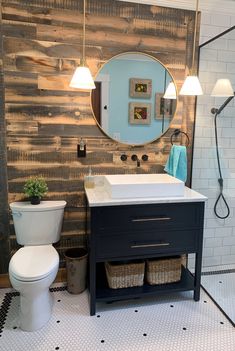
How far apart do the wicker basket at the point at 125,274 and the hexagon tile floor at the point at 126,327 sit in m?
0.18

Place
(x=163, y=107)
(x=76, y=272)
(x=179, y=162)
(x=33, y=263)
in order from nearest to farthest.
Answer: (x=33, y=263) < (x=76, y=272) < (x=179, y=162) < (x=163, y=107)

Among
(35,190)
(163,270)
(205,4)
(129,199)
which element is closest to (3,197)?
(35,190)

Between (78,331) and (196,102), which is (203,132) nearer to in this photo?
(196,102)

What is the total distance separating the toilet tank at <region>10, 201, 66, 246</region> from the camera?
7.47 feet

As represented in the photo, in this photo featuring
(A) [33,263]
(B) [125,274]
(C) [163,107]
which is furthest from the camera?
(C) [163,107]

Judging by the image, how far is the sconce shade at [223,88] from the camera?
2510mm

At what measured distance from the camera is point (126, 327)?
2.04 meters

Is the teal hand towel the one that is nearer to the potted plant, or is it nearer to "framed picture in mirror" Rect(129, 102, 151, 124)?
"framed picture in mirror" Rect(129, 102, 151, 124)

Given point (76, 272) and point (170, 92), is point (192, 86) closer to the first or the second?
point (170, 92)

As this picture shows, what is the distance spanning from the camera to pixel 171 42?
2531 millimetres

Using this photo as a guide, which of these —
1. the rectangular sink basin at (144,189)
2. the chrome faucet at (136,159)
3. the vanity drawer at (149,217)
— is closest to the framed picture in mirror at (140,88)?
the chrome faucet at (136,159)

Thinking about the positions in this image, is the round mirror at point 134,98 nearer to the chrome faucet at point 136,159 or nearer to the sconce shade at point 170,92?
the sconce shade at point 170,92

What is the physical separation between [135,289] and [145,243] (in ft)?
1.40

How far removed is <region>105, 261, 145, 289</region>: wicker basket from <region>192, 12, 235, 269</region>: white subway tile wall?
2.95 ft
